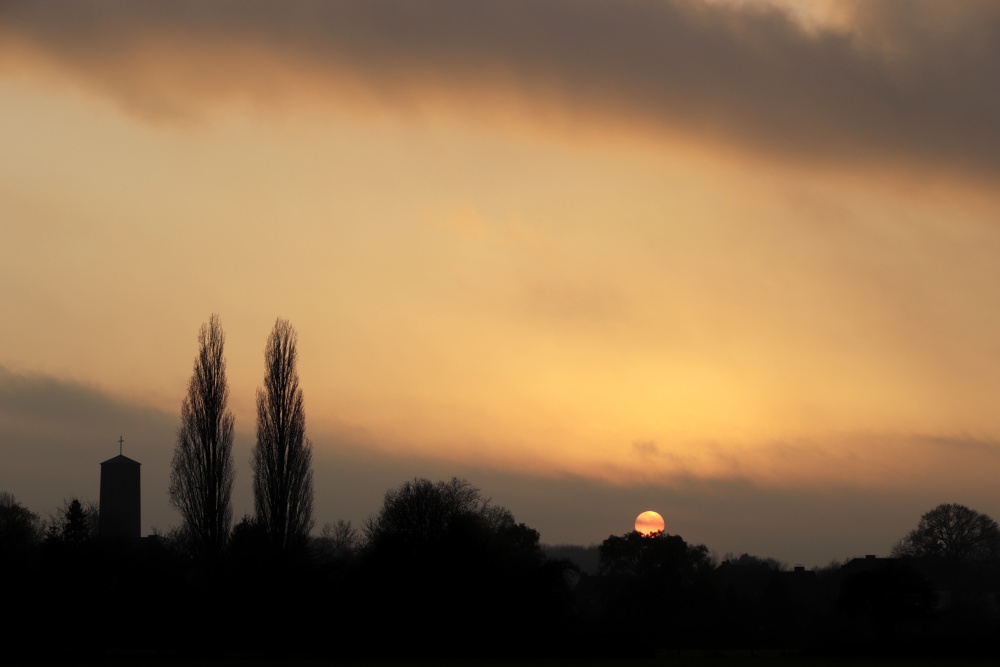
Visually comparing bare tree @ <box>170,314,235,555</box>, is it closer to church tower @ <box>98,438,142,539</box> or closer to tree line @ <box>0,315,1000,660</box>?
tree line @ <box>0,315,1000,660</box>

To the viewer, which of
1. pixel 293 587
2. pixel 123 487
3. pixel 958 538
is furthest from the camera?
pixel 123 487

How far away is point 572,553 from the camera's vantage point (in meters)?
189

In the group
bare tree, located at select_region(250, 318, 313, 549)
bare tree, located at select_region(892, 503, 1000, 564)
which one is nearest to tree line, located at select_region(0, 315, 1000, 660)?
bare tree, located at select_region(250, 318, 313, 549)

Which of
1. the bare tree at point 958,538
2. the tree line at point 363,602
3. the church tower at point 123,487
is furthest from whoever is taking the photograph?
the church tower at point 123,487

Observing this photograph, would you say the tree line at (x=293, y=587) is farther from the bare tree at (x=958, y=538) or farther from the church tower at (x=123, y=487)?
the church tower at (x=123, y=487)

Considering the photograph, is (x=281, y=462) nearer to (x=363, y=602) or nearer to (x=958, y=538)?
(x=363, y=602)

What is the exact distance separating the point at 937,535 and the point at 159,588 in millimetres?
75714

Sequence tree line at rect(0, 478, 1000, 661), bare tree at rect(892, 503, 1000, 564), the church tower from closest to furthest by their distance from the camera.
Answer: tree line at rect(0, 478, 1000, 661), bare tree at rect(892, 503, 1000, 564), the church tower

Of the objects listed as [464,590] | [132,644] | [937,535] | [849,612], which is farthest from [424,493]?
[937,535]

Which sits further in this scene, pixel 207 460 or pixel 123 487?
pixel 123 487

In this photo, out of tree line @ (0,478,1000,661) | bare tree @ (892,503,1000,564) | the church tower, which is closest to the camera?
tree line @ (0,478,1000,661)

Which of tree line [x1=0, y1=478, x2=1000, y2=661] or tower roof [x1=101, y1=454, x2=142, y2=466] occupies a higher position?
tower roof [x1=101, y1=454, x2=142, y2=466]

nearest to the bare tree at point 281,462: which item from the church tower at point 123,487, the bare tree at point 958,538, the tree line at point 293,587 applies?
the tree line at point 293,587

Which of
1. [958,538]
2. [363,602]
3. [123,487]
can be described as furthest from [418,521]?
[123,487]
